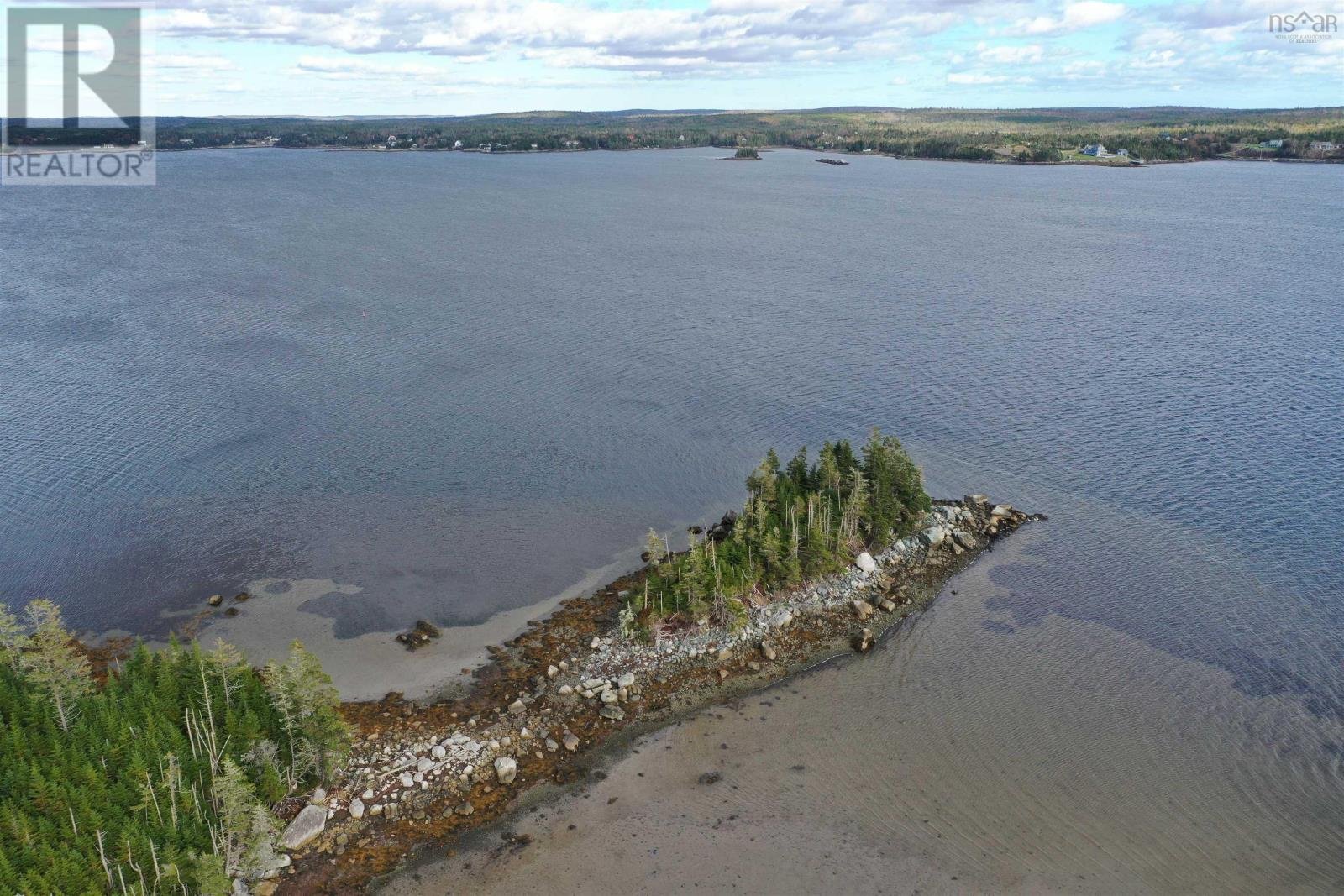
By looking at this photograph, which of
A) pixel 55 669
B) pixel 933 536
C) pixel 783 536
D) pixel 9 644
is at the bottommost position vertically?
pixel 55 669

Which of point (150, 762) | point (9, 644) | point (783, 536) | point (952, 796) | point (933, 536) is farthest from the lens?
point (933, 536)

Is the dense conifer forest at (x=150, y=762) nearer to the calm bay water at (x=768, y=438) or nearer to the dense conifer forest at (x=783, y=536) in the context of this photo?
the calm bay water at (x=768, y=438)

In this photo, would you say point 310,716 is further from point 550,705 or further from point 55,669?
point 55,669

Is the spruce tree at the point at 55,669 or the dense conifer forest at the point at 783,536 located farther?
the dense conifer forest at the point at 783,536

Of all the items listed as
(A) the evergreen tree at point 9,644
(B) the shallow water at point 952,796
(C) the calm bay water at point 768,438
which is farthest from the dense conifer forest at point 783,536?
(A) the evergreen tree at point 9,644

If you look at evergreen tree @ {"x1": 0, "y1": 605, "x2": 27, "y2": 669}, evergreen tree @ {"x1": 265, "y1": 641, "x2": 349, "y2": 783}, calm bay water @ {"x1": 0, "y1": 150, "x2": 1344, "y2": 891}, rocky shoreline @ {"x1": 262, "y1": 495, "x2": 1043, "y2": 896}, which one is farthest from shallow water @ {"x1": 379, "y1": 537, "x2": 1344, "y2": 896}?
evergreen tree @ {"x1": 0, "y1": 605, "x2": 27, "y2": 669}

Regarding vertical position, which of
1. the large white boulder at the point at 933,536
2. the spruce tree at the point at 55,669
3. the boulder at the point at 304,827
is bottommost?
the boulder at the point at 304,827

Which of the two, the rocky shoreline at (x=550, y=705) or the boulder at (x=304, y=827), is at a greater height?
the rocky shoreline at (x=550, y=705)

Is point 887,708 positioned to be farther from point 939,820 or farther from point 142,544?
point 142,544

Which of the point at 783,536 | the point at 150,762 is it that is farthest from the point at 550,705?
the point at 783,536
